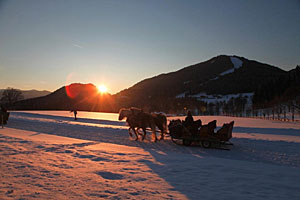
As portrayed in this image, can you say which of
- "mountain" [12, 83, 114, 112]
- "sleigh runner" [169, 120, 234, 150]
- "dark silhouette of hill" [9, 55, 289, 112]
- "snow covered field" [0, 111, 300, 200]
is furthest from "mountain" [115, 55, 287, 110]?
"snow covered field" [0, 111, 300, 200]

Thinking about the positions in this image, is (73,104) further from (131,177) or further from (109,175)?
(131,177)

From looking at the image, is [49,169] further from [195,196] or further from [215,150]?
[215,150]

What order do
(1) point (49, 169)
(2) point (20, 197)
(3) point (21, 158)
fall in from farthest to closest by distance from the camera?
(3) point (21, 158) < (1) point (49, 169) < (2) point (20, 197)

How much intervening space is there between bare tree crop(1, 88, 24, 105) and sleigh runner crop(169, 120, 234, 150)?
274 feet

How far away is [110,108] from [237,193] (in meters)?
65.5

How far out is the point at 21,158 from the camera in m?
5.78

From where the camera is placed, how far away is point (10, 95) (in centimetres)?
7369

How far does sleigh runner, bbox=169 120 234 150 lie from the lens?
9.03m

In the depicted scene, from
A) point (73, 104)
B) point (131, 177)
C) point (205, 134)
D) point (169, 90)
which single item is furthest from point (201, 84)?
point (131, 177)

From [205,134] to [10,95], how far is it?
86417 millimetres

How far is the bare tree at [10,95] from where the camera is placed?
72.3 m

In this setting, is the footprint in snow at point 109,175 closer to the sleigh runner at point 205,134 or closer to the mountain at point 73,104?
the sleigh runner at point 205,134

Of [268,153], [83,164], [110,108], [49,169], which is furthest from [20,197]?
[110,108]

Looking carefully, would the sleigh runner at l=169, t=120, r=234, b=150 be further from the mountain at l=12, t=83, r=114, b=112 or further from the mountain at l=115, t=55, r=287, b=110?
the mountain at l=115, t=55, r=287, b=110
